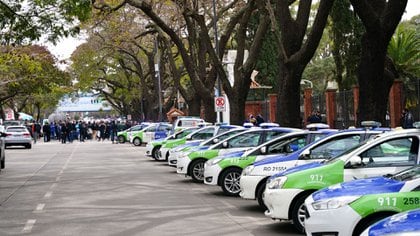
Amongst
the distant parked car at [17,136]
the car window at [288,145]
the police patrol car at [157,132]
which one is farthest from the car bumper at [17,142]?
the car window at [288,145]

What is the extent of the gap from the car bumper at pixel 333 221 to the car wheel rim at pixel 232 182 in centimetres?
636

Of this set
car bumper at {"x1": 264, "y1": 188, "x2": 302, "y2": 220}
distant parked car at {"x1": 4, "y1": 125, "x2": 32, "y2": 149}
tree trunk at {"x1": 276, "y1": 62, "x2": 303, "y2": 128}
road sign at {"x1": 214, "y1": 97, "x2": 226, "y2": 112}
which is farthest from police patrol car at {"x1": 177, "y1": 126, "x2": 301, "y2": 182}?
distant parked car at {"x1": 4, "y1": 125, "x2": 32, "y2": 149}

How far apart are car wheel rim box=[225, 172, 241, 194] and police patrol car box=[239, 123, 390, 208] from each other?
199cm

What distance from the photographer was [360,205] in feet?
23.5

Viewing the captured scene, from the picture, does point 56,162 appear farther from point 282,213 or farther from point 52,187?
point 282,213

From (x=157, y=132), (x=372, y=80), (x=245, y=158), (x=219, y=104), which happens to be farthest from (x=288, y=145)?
(x=157, y=132)

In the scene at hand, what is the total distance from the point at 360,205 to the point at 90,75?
177 ft

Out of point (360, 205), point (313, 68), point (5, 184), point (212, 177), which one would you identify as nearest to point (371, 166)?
point (360, 205)

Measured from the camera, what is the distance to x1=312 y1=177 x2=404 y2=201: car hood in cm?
725

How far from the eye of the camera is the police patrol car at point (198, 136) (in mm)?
19734

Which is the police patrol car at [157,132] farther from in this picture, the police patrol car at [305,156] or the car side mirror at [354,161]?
the car side mirror at [354,161]

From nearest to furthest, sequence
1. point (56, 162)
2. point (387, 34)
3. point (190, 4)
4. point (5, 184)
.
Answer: point (387, 34) → point (5, 184) → point (56, 162) → point (190, 4)

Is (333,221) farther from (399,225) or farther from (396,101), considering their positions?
(396,101)

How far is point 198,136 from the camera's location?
70.2 feet
